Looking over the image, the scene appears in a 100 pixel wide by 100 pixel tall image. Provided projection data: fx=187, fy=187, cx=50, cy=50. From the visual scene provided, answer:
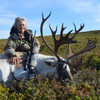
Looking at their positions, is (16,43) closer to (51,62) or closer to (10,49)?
(10,49)

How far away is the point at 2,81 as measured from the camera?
16.7ft

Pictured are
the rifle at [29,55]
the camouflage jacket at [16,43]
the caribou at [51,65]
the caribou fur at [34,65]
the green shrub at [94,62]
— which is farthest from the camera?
the green shrub at [94,62]

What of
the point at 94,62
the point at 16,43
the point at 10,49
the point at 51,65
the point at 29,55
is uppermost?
the point at 16,43

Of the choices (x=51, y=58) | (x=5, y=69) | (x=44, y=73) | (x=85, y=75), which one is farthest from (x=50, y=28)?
(x=85, y=75)

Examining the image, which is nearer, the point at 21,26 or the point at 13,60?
the point at 13,60

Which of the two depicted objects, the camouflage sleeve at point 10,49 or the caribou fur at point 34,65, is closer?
the caribou fur at point 34,65

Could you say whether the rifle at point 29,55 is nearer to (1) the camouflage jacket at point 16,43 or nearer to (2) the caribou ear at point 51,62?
(1) the camouflage jacket at point 16,43

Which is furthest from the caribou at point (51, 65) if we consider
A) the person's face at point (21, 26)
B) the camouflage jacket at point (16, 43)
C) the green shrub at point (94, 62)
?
the green shrub at point (94, 62)

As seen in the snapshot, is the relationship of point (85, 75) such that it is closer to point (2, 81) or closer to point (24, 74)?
point (24, 74)

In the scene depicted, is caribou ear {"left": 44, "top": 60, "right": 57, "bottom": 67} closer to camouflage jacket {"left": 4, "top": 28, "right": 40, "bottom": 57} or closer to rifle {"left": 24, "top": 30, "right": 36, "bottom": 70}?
rifle {"left": 24, "top": 30, "right": 36, "bottom": 70}

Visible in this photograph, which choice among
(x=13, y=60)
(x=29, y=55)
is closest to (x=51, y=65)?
(x=29, y=55)

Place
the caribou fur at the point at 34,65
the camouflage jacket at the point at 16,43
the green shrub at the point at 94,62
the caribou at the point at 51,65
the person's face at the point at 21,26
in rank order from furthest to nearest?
the green shrub at the point at 94,62 → the person's face at the point at 21,26 → the camouflage jacket at the point at 16,43 → the caribou fur at the point at 34,65 → the caribou at the point at 51,65

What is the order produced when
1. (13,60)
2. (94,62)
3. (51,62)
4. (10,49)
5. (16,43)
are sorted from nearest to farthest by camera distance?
(51,62)
(13,60)
(10,49)
(16,43)
(94,62)

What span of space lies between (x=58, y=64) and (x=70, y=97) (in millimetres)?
1073
